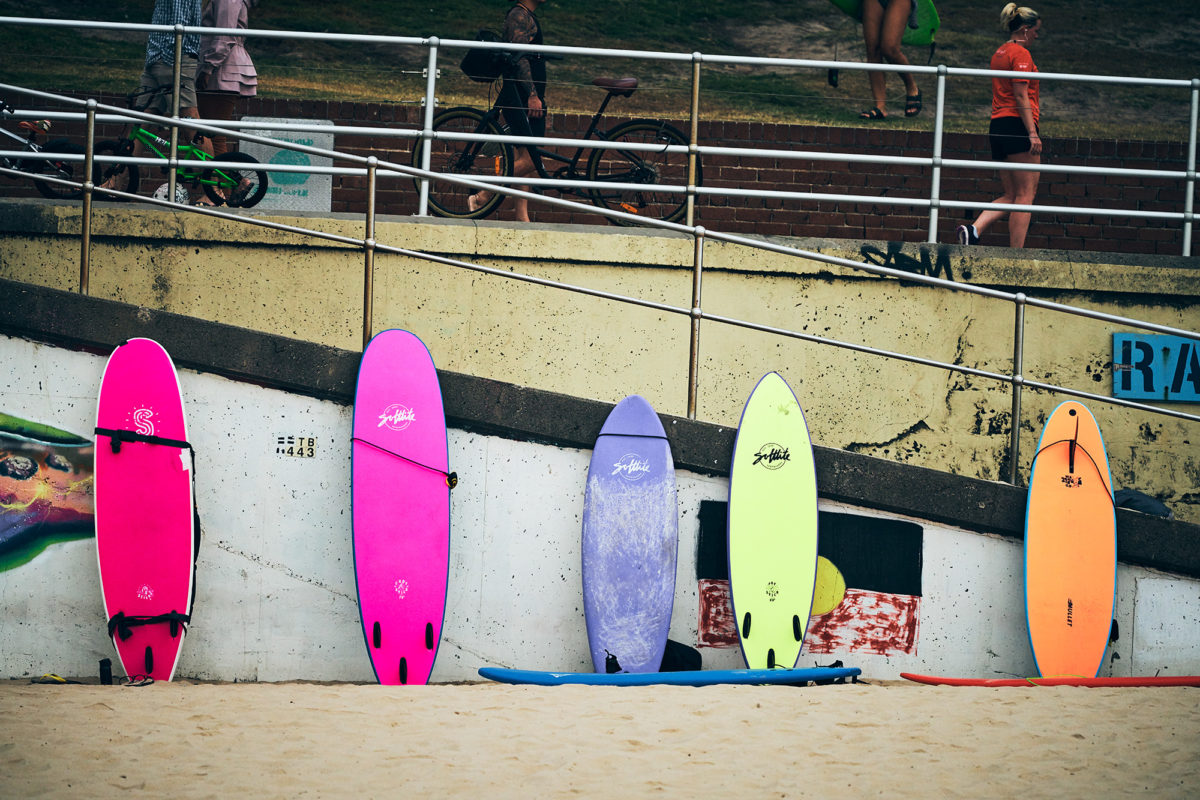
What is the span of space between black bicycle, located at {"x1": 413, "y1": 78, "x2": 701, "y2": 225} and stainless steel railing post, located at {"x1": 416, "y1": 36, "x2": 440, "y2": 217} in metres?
0.13

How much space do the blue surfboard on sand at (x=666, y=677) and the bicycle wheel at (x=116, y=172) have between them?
3.64 metres

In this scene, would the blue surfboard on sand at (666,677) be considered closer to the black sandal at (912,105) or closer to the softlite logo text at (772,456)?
the softlite logo text at (772,456)

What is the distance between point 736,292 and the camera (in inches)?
244

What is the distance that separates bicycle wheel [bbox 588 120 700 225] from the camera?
6.88 meters

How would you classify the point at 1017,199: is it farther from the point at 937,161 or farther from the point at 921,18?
the point at 921,18

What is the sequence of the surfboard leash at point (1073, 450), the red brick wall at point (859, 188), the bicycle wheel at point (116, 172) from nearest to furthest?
the surfboard leash at point (1073, 450)
the bicycle wheel at point (116, 172)
the red brick wall at point (859, 188)

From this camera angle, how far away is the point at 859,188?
7.85m

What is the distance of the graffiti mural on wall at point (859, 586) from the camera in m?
5.38

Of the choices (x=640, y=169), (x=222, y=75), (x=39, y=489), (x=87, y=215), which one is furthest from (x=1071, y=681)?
(x=222, y=75)

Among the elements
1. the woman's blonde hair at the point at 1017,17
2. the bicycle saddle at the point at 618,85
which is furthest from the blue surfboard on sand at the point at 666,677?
the woman's blonde hair at the point at 1017,17

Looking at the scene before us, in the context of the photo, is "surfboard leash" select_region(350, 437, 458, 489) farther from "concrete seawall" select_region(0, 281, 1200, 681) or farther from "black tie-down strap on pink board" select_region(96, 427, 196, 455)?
"black tie-down strap on pink board" select_region(96, 427, 196, 455)

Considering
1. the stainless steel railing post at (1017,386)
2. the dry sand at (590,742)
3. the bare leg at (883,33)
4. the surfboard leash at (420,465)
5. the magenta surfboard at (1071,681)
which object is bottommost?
the dry sand at (590,742)

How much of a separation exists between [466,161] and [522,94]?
1.69 feet

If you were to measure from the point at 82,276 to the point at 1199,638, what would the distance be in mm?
5224
